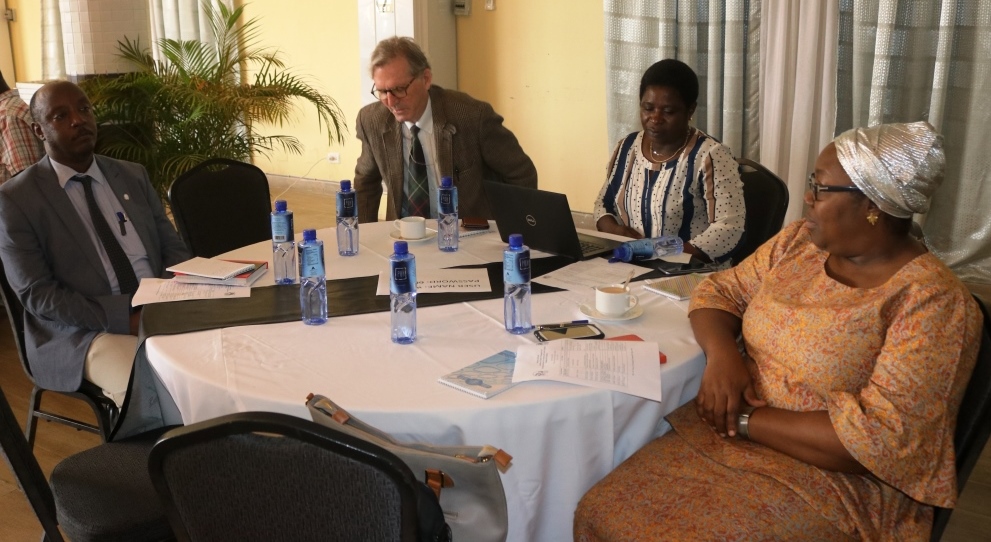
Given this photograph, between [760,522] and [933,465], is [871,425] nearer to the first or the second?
[933,465]

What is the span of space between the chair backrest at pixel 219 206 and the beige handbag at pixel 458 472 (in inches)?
70.2

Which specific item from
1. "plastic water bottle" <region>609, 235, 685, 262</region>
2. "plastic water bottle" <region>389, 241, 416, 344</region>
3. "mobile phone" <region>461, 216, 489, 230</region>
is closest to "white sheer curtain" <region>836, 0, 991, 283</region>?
"plastic water bottle" <region>609, 235, 685, 262</region>

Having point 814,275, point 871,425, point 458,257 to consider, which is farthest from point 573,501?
point 458,257

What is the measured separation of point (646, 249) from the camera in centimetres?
256

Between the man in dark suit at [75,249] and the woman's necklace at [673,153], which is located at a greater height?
the woman's necklace at [673,153]

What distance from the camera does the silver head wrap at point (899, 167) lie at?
5.36ft

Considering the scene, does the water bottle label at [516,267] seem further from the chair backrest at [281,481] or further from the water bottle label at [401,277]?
the chair backrest at [281,481]

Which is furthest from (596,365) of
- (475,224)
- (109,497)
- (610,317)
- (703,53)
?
(703,53)

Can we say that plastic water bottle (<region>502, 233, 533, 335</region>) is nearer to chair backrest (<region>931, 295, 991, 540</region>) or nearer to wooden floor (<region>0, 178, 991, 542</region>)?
chair backrest (<region>931, 295, 991, 540</region>)

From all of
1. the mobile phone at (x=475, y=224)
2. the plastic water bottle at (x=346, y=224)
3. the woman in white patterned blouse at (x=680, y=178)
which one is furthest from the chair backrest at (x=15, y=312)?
the woman in white patterned blouse at (x=680, y=178)

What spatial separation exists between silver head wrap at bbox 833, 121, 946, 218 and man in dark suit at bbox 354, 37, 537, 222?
6.44 feet

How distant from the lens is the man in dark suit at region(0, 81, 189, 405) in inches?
101

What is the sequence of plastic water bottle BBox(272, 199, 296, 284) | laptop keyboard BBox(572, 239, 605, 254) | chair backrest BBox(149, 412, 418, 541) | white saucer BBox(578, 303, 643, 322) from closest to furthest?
chair backrest BBox(149, 412, 418, 541) → white saucer BBox(578, 303, 643, 322) → plastic water bottle BBox(272, 199, 296, 284) → laptop keyboard BBox(572, 239, 605, 254)

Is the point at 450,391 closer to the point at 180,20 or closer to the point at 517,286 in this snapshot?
the point at 517,286
